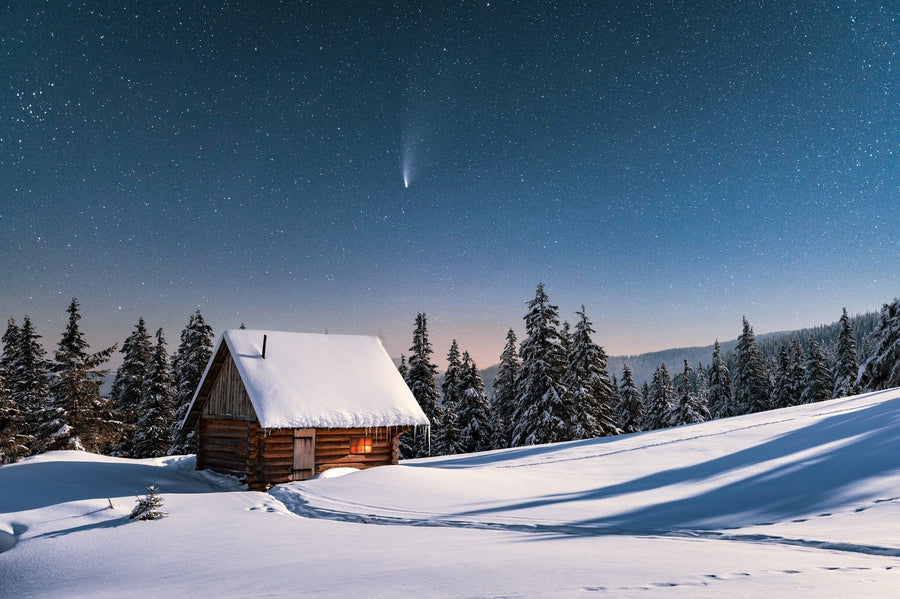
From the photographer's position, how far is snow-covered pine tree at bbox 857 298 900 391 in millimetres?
39688

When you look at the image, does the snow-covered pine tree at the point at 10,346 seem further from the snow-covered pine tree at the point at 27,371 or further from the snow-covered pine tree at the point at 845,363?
the snow-covered pine tree at the point at 845,363

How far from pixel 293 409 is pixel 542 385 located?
21572mm

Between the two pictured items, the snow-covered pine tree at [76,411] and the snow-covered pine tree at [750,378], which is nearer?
the snow-covered pine tree at [76,411]

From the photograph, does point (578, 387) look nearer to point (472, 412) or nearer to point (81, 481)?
point (472, 412)

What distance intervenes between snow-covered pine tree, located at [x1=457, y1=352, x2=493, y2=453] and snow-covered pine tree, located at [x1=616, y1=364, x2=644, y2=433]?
1427 cm

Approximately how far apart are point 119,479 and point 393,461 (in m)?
10.4

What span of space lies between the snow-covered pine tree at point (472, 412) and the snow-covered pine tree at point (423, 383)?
214cm

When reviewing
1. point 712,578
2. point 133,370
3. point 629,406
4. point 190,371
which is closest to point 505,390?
point 629,406

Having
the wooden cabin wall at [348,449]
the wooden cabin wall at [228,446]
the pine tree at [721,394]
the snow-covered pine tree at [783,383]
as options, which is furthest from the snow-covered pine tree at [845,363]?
the wooden cabin wall at [228,446]

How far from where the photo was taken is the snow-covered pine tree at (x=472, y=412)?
46.2m

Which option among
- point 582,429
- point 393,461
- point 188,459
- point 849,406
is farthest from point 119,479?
point 849,406

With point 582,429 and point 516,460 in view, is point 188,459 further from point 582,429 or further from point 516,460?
point 582,429

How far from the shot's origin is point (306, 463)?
70.2ft

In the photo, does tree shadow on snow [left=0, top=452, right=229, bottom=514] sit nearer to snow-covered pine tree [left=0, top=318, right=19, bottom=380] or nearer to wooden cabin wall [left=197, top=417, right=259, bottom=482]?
wooden cabin wall [left=197, top=417, right=259, bottom=482]
